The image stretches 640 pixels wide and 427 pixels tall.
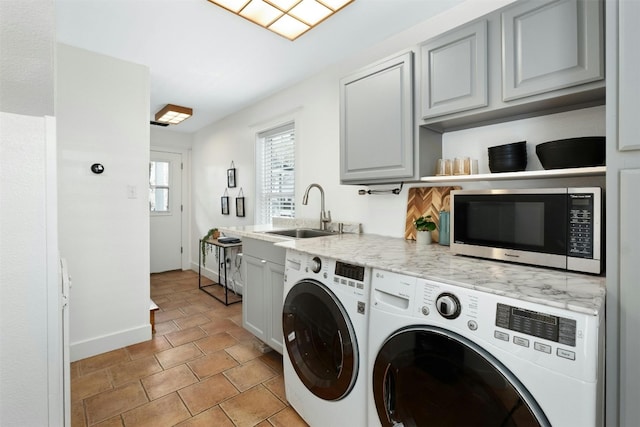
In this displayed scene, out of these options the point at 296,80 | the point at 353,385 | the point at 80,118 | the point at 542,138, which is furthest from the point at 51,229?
the point at 296,80

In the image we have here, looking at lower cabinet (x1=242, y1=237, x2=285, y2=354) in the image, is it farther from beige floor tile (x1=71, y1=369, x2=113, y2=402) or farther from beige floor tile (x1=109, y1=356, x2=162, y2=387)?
beige floor tile (x1=71, y1=369, x2=113, y2=402)

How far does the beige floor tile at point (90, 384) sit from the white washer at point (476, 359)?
1.83 m

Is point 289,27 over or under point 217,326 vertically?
over

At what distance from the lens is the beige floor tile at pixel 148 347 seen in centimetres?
242

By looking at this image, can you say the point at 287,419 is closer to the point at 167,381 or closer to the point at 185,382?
the point at 185,382

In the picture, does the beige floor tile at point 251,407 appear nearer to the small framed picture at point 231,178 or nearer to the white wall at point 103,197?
the white wall at point 103,197

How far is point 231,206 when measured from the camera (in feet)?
13.9

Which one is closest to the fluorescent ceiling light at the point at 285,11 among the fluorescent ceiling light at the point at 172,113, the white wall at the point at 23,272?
the white wall at the point at 23,272

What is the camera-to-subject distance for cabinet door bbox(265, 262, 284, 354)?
6.88 feet

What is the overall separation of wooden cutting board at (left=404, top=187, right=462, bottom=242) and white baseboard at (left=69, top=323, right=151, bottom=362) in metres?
2.42

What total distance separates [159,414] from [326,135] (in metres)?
2.35

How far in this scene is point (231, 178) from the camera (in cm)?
417

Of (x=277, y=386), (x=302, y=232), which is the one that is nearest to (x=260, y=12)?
(x=302, y=232)

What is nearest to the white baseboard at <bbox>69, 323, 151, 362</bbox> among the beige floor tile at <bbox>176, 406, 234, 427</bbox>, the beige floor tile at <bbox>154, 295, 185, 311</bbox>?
the beige floor tile at <bbox>154, 295, 185, 311</bbox>
